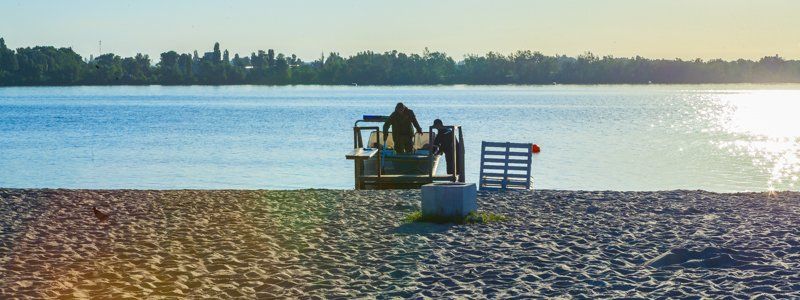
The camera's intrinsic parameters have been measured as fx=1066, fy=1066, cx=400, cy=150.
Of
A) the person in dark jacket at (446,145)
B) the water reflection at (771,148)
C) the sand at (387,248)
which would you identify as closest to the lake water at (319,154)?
the water reflection at (771,148)

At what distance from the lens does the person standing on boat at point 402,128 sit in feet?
78.8

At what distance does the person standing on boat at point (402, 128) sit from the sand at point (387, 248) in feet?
17.4

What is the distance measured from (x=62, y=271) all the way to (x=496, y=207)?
7.93 meters

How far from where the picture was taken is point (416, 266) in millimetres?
11945

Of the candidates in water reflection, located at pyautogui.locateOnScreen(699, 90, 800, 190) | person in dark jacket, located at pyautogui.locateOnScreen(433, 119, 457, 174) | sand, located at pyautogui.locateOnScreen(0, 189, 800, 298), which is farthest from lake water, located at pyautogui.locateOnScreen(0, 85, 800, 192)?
sand, located at pyautogui.locateOnScreen(0, 189, 800, 298)

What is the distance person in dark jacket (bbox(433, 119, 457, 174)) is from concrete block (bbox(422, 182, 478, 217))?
354 inches

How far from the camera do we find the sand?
1078 cm

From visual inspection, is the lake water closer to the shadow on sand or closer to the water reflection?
Answer: the water reflection

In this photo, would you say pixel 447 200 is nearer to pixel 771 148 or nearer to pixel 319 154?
pixel 319 154

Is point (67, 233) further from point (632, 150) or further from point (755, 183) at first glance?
point (632, 150)

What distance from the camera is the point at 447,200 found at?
605 inches

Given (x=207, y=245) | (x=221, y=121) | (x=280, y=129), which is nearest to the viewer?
(x=207, y=245)

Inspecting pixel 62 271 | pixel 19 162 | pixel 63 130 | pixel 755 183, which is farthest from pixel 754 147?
pixel 62 271

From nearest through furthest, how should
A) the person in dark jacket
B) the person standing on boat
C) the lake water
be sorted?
the person standing on boat < the person in dark jacket < the lake water
